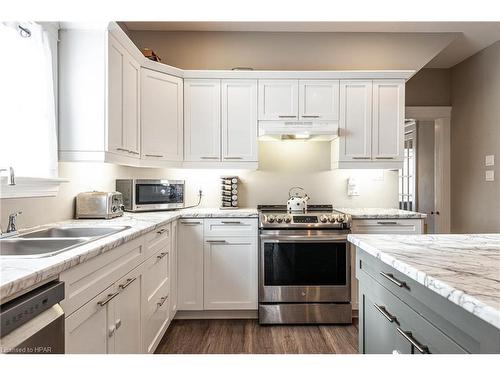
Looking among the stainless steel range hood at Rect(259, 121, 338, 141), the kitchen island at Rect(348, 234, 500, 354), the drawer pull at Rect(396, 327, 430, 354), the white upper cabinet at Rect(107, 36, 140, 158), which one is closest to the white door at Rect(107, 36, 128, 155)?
the white upper cabinet at Rect(107, 36, 140, 158)

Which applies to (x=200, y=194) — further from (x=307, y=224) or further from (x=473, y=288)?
(x=473, y=288)

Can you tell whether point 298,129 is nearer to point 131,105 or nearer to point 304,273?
point 304,273

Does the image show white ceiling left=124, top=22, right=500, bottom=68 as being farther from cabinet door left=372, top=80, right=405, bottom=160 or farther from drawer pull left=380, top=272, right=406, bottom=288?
drawer pull left=380, top=272, right=406, bottom=288

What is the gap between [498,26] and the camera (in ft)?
10.5

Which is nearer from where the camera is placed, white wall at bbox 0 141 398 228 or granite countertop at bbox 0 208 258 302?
granite countertop at bbox 0 208 258 302

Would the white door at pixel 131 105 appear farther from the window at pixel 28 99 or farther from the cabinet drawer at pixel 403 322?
the cabinet drawer at pixel 403 322

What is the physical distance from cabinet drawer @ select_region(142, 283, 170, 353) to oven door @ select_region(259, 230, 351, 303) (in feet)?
2.63

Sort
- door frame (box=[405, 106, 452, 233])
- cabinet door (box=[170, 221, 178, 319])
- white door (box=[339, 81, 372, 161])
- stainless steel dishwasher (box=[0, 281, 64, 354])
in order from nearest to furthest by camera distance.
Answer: stainless steel dishwasher (box=[0, 281, 64, 354]) → cabinet door (box=[170, 221, 178, 319]) → white door (box=[339, 81, 372, 161]) → door frame (box=[405, 106, 452, 233])

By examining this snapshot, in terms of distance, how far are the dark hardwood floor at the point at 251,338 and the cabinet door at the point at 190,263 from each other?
0.21 metres

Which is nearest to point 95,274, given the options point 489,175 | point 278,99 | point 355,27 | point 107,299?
point 107,299

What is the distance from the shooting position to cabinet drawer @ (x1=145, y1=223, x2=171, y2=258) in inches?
77.4

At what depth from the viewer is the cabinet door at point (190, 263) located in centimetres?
272

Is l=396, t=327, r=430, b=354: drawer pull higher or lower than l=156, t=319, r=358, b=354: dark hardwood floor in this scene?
higher
